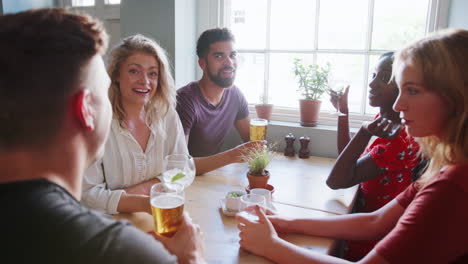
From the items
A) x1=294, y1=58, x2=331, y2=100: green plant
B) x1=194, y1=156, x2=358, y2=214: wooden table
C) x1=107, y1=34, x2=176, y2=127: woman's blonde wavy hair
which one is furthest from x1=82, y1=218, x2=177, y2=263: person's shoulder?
x1=294, y1=58, x2=331, y2=100: green plant

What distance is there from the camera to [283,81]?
9.33 ft

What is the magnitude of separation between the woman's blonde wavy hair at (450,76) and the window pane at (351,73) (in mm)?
1670

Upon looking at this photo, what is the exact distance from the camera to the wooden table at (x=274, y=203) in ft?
3.55

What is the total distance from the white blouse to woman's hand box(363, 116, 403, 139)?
997mm

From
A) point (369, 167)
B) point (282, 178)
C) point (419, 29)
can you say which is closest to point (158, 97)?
point (282, 178)

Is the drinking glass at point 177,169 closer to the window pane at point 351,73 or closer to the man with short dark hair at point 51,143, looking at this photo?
the man with short dark hair at point 51,143

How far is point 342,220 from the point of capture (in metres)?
1.22

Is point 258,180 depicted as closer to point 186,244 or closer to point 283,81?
point 186,244

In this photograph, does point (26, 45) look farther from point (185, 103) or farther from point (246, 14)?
point (246, 14)

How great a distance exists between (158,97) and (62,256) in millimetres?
1419

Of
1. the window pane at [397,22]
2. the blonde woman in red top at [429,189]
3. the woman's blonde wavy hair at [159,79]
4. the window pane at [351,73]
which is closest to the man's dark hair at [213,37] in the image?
the woman's blonde wavy hair at [159,79]

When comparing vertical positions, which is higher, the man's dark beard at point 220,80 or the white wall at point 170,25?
the white wall at point 170,25

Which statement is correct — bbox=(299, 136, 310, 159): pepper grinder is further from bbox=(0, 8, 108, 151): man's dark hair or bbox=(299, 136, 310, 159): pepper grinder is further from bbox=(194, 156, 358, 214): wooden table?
bbox=(0, 8, 108, 151): man's dark hair

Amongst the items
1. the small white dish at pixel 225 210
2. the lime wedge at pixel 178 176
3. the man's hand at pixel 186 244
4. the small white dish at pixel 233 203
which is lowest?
the small white dish at pixel 225 210
